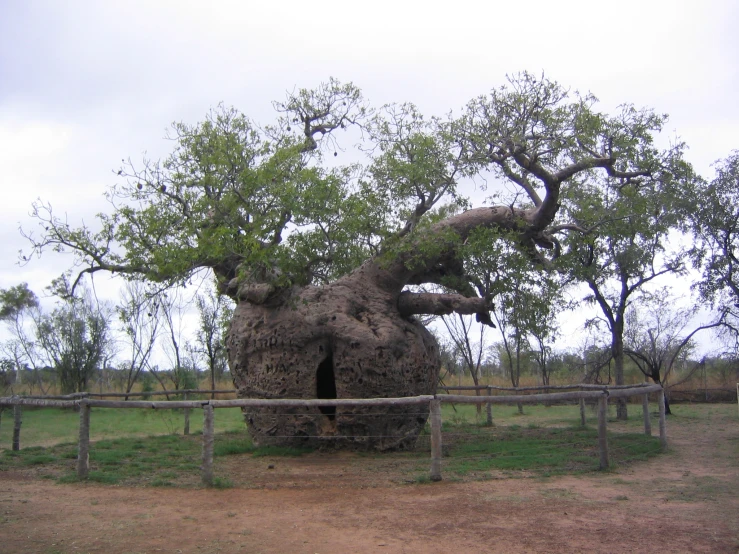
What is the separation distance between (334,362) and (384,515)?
173 inches

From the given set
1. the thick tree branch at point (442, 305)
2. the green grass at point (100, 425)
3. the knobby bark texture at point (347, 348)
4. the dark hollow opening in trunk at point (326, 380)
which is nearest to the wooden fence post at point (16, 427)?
Answer: the green grass at point (100, 425)

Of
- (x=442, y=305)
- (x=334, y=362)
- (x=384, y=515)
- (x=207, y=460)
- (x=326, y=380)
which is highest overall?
(x=442, y=305)

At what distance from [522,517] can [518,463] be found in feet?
8.74

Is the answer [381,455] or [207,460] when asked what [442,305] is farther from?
[207,460]

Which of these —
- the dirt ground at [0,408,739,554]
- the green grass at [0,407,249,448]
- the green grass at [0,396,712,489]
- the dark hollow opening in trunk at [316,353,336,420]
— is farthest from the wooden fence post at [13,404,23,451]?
the dark hollow opening in trunk at [316,353,336,420]

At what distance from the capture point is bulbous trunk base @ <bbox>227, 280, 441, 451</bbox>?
32.8 ft

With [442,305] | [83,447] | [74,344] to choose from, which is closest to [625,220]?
[442,305]

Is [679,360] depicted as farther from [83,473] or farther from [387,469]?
[83,473]

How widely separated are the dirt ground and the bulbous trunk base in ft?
6.55

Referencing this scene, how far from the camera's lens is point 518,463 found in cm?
848

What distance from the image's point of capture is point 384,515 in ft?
19.8

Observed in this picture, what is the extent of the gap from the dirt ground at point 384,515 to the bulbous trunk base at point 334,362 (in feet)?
6.55

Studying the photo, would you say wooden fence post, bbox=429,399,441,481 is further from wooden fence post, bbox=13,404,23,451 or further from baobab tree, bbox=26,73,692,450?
wooden fence post, bbox=13,404,23,451

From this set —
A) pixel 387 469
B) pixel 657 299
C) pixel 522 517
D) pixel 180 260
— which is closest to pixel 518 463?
pixel 387 469
